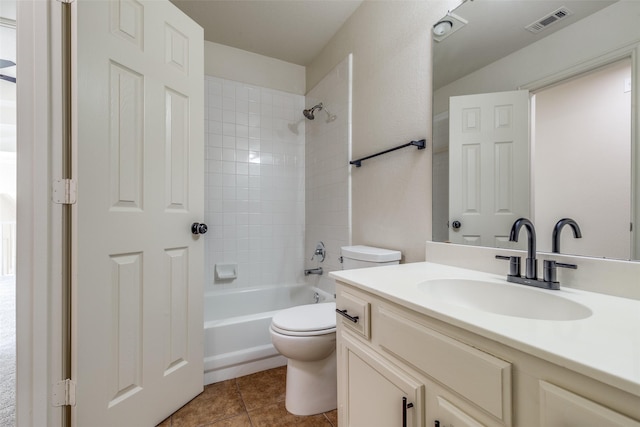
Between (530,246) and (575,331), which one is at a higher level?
(530,246)

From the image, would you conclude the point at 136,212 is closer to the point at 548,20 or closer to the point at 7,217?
the point at 548,20

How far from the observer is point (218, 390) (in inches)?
62.4

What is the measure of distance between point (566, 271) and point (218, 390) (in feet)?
5.76

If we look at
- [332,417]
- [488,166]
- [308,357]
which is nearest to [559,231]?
[488,166]

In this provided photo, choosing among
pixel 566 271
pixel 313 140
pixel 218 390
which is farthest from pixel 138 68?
pixel 566 271

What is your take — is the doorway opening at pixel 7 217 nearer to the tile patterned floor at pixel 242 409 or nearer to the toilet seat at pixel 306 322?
the tile patterned floor at pixel 242 409

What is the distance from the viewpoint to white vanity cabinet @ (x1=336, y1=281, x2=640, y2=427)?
1.36ft

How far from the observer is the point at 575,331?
0.51 meters

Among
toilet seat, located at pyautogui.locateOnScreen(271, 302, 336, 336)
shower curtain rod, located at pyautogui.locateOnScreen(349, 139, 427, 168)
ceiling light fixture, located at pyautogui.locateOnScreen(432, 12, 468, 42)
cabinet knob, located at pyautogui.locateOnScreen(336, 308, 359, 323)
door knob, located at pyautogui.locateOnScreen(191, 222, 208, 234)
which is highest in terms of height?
ceiling light fixture, located at pyautogui.locateOnScreen(432, 12, 468, 42)

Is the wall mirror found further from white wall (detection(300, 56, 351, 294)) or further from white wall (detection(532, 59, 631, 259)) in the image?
white wall (detection(300, 56, 351, 294))

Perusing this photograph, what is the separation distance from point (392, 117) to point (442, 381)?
4.48ft

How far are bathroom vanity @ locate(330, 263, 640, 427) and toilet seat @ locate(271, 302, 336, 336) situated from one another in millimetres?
338

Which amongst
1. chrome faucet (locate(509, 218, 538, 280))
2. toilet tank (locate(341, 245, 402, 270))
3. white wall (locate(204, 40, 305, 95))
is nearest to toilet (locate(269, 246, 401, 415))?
toilet tank (locate(341, 245, 402, 270))

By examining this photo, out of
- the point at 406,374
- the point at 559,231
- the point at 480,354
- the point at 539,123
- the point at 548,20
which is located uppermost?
the point at 548,20
